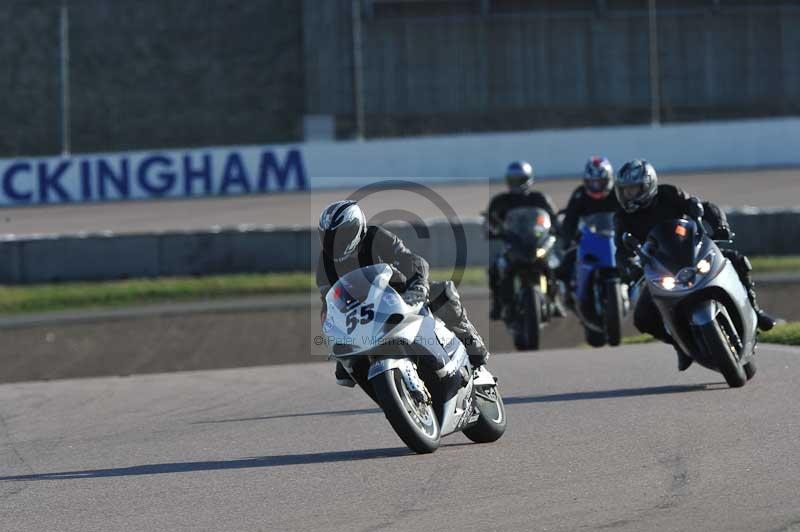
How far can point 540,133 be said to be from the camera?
3569 centimetres

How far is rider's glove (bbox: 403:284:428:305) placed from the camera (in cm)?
714

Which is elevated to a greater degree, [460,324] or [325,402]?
[460,324]

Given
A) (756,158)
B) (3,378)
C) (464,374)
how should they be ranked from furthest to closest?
(756,158) < (3,378) < (464,374)

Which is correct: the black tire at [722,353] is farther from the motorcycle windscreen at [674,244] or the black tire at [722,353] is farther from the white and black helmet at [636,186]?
the white and black helmet at [636,186]

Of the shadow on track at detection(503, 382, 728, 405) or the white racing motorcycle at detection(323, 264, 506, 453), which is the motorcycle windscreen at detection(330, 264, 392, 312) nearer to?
the white racing motorcycle at detection(323, 264, 506, 453)

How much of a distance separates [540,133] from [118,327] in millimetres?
17986

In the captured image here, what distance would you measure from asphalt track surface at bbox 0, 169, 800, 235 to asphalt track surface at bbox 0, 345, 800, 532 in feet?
62.9

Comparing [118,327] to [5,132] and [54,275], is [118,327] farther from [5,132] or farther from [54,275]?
[5,132]

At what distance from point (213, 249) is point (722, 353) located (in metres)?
16.4

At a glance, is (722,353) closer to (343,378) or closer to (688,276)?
(688,276)

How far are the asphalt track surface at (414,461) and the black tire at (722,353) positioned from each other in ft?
0.42

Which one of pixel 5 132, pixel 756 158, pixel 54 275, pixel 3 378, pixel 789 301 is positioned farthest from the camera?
pixel 5 132

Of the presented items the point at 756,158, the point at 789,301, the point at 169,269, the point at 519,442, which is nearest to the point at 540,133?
the point at 756,158

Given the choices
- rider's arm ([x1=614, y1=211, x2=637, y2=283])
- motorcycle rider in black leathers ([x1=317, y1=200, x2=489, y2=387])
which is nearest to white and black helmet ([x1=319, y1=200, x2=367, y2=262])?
motorcycle rider in black leathers ([x1=317, y1=200, x2=489, y2=387])
